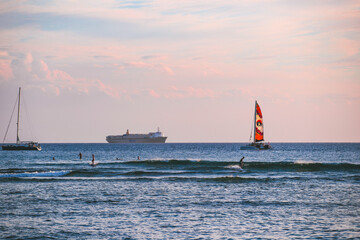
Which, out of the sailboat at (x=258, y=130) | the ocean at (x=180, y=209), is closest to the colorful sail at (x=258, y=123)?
the sailboat at (x=258, y=130)

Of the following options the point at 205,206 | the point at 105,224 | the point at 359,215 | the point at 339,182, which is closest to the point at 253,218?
the point at 205,206

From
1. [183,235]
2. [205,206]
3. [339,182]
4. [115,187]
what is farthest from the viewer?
[339,182]

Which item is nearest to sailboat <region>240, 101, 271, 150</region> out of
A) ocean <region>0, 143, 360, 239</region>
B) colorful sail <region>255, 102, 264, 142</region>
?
colorful sail <region>255, 102, 264, 142</region>

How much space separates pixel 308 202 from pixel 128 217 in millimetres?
14541

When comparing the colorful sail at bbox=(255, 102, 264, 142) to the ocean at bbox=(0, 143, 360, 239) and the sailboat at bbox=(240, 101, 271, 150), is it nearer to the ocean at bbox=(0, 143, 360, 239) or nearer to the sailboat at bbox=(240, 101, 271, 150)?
the sailboat at bbox=(240, 101, 271, 150)

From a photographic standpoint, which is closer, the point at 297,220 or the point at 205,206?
the point at 297,220

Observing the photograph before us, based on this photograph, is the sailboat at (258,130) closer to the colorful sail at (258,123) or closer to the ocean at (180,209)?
the colorful sail at (258,123)

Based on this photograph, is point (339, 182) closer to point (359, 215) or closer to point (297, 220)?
point (359, 215)

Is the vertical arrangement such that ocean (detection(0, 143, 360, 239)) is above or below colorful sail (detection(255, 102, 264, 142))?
below

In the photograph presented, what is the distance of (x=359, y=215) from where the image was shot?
28891 millimetres

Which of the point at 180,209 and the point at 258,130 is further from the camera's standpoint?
the point at 258,130

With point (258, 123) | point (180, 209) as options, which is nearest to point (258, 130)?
point (258, 123)

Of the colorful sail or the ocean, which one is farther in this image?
the colorful sail

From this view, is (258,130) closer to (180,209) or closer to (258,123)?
(258,123)
